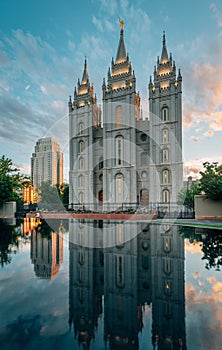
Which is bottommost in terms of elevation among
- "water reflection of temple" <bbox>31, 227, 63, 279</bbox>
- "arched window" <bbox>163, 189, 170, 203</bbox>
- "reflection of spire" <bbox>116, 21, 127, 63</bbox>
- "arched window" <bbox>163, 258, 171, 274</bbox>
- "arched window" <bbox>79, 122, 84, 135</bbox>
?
"water reflection of temple" <bbox>31, 227, 63, 279</bbox>

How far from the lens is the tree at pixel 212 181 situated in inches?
742

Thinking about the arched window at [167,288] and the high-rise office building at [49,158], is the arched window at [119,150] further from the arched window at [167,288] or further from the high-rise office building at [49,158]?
the arched window at [167,288]

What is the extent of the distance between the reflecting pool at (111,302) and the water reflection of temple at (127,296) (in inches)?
0.5

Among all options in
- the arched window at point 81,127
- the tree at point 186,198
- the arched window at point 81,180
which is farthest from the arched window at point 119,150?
the tree at point 186,198

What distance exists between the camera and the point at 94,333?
282 centimetres

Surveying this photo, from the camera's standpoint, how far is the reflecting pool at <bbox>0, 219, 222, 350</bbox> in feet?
8.82

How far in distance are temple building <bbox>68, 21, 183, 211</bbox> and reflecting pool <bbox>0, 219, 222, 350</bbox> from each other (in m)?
31.0

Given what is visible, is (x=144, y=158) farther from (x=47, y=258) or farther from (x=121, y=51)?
(x=47, y=258)

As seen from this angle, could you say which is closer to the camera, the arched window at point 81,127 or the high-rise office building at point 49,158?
the arched window at point 81,127

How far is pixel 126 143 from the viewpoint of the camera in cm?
4166

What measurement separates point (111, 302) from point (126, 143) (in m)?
39.0

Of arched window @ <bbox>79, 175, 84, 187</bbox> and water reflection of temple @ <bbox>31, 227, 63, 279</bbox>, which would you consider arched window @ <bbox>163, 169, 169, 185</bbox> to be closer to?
arched window @ <bbox>79, 175, 84, 187</bbox>

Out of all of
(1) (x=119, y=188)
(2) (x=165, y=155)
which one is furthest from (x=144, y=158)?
(1) (x=119, y=188)

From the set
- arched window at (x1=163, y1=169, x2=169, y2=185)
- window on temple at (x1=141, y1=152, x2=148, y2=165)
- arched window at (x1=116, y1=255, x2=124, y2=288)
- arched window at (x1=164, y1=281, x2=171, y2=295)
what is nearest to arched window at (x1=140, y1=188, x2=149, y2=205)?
arched window at (x1=163, y1=169, x2=169, y2=185)
